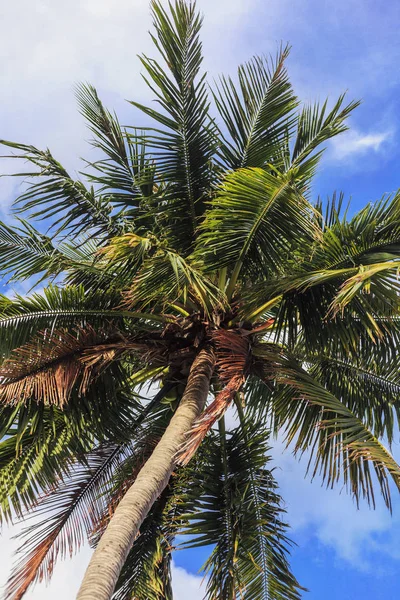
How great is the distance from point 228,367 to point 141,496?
64.3 inches

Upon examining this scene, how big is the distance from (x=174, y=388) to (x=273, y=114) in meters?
3.26

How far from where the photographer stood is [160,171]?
6.71 metres

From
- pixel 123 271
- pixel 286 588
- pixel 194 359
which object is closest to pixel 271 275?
pixel 194 359

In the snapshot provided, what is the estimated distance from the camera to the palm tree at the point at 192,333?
5.79m

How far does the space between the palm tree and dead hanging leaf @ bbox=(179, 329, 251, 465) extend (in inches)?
1.0

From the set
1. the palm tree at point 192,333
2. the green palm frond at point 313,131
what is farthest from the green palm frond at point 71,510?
the green palm frond at point 313,131

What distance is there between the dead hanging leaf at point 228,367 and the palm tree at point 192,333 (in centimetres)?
3

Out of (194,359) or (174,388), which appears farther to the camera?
(174,388)

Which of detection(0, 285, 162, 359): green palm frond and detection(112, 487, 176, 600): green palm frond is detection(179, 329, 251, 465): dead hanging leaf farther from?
detection(112, 487, 176, 600): green palm frond

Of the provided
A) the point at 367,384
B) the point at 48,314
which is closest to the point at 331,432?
the point at 367,384

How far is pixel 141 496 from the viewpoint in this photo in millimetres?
4652

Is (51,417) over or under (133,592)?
over

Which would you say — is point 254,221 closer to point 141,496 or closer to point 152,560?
point 141,496

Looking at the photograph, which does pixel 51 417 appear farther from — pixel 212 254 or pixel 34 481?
pixel 212 254
